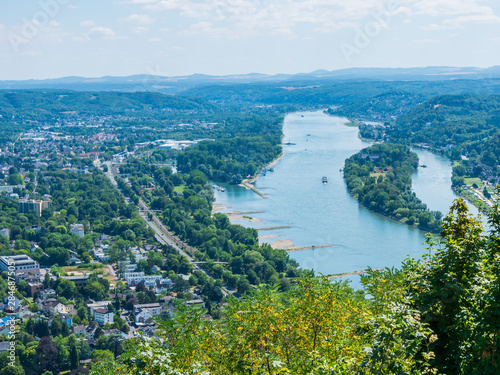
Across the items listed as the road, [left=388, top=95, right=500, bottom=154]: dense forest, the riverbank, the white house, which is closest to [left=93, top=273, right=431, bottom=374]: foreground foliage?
the white house

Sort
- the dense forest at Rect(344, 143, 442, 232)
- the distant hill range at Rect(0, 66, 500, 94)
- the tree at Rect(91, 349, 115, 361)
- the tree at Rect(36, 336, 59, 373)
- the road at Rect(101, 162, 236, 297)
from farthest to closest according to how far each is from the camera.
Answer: the distant hill range at Rect(0, 66, 500, 94)
the dense forest at Rect(344, 143, 442, 232)
the road at Rect(101, 162, 236, 297)
the tree at Rect(91, 349, 115, 361)
the tree at Rect(36, 336, 59, 373)

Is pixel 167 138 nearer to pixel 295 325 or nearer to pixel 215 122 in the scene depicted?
pixel 215 122

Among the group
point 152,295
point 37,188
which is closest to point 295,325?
point 152,295

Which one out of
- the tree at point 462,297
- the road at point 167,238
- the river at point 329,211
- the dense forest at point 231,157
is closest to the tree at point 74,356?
the road at point 167,238

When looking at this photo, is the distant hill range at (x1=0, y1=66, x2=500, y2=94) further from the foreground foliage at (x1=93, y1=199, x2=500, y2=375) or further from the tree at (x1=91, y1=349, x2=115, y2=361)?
the foreground foliage at (x1=93, y1=199, x2=500, y2=375)

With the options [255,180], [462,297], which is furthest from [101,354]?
[255,180]

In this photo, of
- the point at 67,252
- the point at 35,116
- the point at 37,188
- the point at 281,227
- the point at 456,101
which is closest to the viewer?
the point at 67,252

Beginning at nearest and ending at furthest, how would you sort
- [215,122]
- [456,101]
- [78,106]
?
[456,101]
[215,122]
[78,106]
